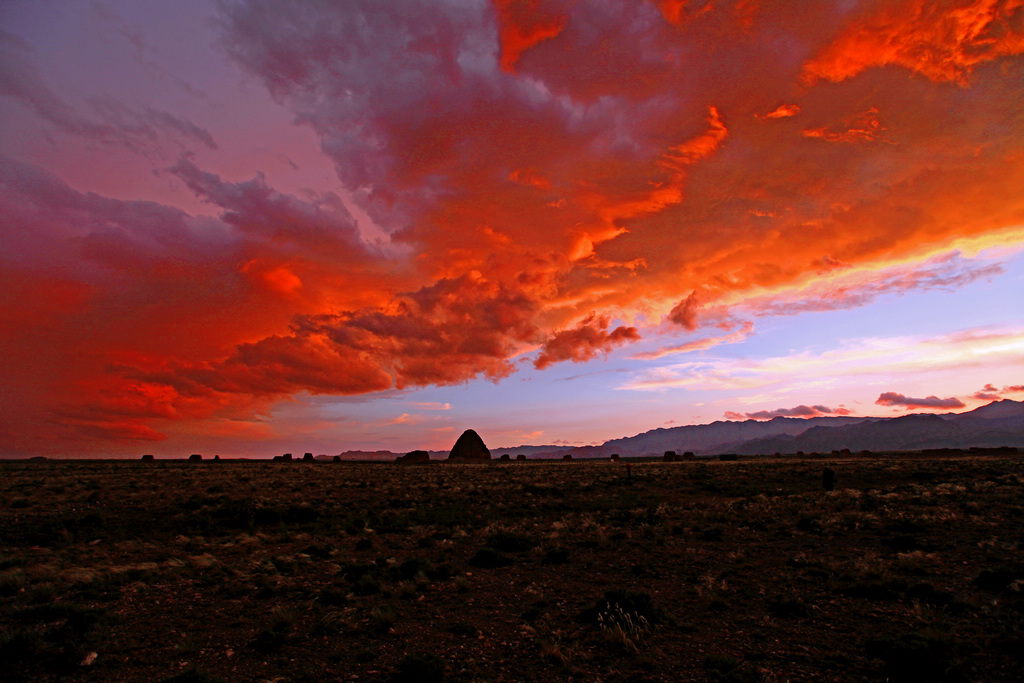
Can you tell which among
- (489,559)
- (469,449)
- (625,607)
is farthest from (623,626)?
(469,449)

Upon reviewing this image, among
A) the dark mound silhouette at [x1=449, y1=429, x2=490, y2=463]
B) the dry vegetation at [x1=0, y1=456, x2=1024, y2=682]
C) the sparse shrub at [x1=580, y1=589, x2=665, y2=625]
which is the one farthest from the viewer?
the dark mound silhouette at [x1=449, y1=429, x2=490, y2=463]

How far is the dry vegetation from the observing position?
8.78 metres

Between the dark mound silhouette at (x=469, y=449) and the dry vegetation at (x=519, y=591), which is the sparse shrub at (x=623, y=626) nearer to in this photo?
the dry vegetation at (x=519, y=591)

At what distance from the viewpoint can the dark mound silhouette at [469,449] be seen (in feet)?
323

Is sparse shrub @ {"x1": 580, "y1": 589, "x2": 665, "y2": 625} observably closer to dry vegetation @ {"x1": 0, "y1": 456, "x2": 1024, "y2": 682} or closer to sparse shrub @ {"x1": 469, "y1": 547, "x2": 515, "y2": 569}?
dry vegetation @ {"x1": 0, "y1": 456, "x2": 1024, "y2": 682}

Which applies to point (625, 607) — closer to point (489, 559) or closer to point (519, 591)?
point (519, 591)

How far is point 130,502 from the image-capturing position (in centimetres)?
2636

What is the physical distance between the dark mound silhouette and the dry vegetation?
74.1m

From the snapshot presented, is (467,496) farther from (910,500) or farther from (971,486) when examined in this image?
(971,486)

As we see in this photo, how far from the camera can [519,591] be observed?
531 inches

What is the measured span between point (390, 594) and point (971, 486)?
36.3 m

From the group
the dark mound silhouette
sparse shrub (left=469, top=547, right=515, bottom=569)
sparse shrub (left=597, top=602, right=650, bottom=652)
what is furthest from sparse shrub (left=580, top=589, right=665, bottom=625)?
the dark mound silhouette

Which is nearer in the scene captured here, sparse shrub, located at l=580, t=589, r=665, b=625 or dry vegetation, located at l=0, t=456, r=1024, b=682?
dry vegetation, located at l=0, t=456, r=1024, b=682

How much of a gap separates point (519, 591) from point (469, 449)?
88616 mm
